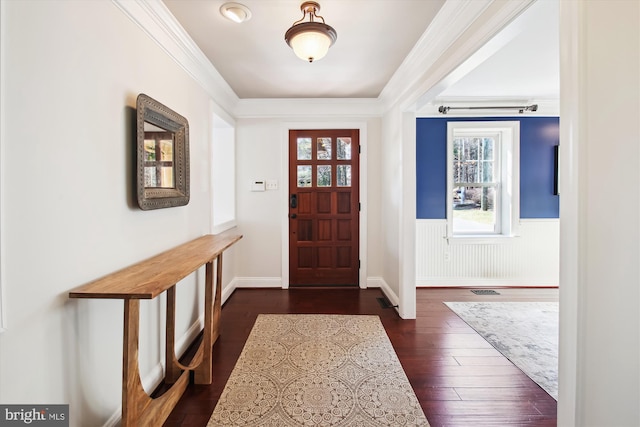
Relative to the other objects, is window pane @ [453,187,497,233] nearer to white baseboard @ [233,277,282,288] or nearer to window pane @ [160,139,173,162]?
white baseboard @ [233,277,282,288]

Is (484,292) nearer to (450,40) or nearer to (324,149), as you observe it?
(324,149)

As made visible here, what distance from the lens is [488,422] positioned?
166 centimetres

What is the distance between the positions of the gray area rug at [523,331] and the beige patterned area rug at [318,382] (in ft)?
3.00

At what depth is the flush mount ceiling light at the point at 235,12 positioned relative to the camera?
1.88 metres

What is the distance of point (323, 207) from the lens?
13.2 ft

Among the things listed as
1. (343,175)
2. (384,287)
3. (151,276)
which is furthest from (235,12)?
(384,287)

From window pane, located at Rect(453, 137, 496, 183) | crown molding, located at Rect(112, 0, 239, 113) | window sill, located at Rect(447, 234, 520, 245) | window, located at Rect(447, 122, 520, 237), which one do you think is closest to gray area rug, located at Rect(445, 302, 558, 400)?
window sill, located at Rect(447, 234, 520, 245)

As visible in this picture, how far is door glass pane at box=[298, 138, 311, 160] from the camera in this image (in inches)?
157

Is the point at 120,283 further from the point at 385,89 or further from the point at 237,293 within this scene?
the point at 385,89

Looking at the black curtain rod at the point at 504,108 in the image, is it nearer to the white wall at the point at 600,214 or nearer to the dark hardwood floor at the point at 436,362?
the dark hardwood floor at the point at 436,362

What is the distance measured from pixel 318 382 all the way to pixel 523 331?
202cm

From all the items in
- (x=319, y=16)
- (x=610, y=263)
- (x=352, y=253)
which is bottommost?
(x=352, y=253)

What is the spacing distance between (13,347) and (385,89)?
3.50 m

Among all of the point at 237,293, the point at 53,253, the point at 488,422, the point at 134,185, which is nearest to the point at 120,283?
the point at 53,253
